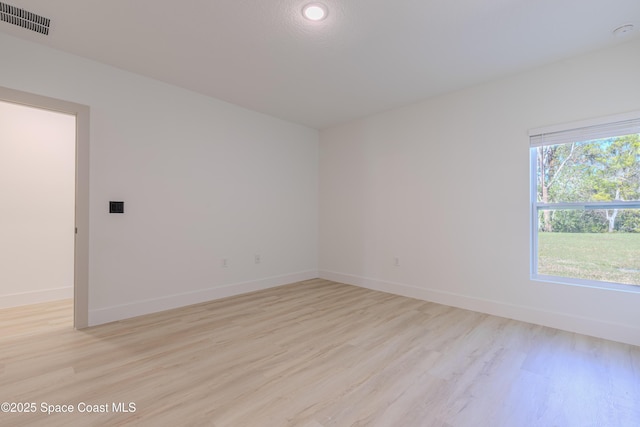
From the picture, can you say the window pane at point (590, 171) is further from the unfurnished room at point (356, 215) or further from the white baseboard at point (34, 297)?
the white baseboard at point (34, 297)

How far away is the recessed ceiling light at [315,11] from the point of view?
2094 mm

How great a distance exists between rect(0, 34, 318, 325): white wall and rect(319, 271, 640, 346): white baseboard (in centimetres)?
178

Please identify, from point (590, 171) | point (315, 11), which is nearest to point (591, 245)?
point (590, 171)

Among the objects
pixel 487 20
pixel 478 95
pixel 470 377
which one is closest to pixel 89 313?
pixel 470 377

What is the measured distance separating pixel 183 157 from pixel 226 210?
874mm

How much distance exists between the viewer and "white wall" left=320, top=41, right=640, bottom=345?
2648 mm

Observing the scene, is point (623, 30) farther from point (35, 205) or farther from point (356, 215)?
point (35, 205)

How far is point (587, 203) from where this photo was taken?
277 centimetres

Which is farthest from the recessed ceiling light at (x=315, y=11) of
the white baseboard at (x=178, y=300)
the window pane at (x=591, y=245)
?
the white baseboard at (x=178, y=300)

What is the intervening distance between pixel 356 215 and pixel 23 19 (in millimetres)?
4117

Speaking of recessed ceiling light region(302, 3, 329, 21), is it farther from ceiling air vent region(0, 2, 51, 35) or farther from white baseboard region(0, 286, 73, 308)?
white baseboard region(0, 286, 73, 308)

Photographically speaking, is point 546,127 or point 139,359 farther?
point 546,127

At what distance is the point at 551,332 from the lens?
271 centimetres

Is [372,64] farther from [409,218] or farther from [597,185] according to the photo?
[597,185]
